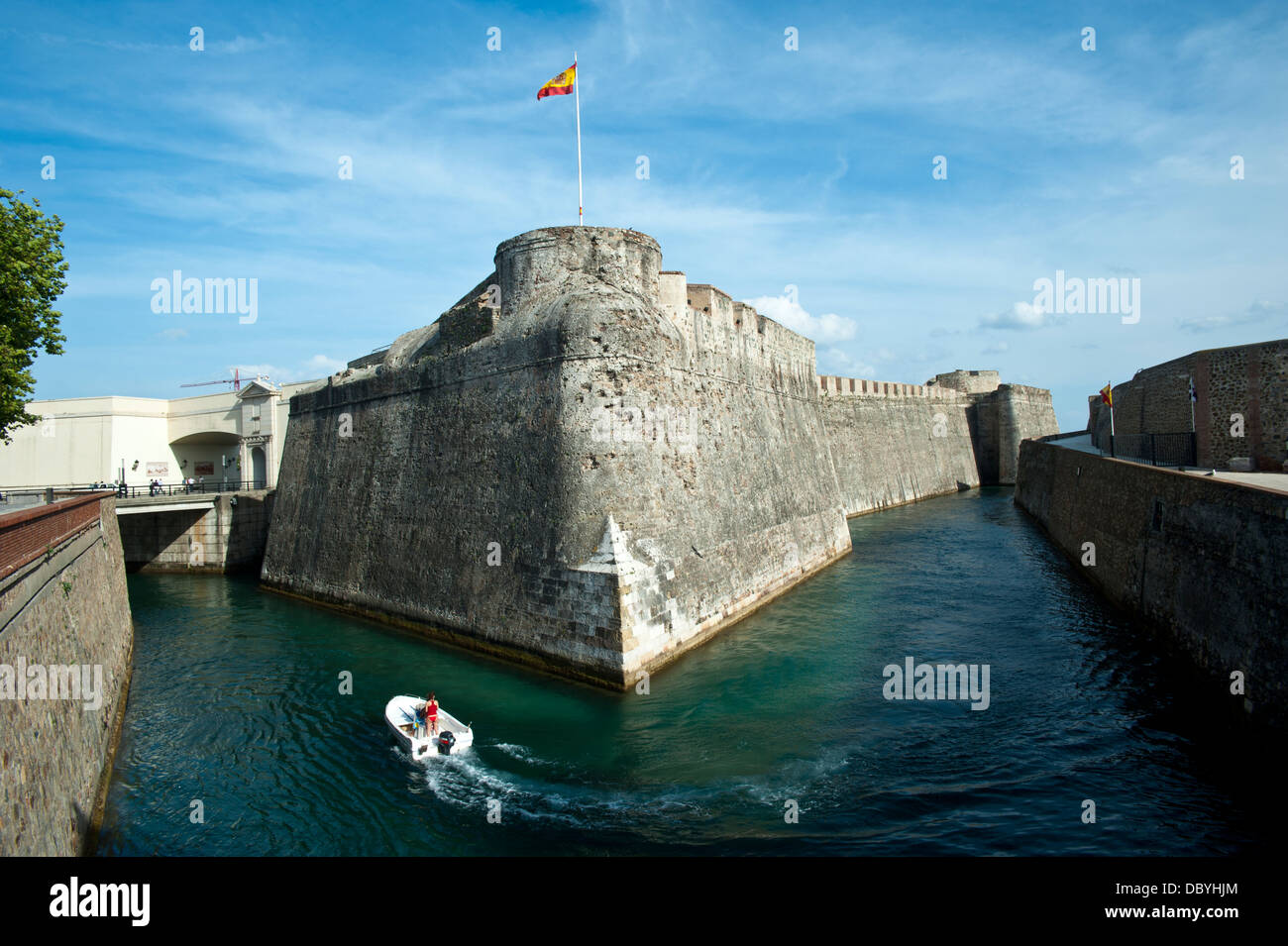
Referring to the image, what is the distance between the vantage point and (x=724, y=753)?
1119 centimetres

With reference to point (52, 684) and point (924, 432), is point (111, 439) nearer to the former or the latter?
point (52, 684)

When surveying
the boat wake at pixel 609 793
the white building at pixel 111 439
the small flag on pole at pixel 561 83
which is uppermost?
the small flag on pole at pixel 561 83

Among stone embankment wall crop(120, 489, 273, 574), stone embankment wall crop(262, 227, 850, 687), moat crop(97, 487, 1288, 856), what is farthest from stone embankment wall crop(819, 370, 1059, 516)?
stone embankment wall crop(120, 489, 273, 574)

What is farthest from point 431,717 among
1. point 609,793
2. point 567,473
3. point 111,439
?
point 111,439

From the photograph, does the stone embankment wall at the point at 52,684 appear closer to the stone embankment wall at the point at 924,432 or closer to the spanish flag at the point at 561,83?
the spanish flag at the point at 561,83

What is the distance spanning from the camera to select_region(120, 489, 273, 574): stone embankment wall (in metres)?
30.6

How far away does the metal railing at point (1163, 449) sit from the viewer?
69.5ft

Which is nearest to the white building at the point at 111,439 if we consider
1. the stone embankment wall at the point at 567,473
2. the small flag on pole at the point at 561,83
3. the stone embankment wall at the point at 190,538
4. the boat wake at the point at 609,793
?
the stone embankment wall at the point at 190,538

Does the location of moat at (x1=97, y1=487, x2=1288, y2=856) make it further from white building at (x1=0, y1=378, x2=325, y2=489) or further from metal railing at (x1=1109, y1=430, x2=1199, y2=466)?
white building at (x1=0, y1=378, x2=325, y2=489)

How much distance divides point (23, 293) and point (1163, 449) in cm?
3634

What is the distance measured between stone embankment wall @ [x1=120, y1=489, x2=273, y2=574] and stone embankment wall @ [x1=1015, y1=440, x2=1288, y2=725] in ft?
109

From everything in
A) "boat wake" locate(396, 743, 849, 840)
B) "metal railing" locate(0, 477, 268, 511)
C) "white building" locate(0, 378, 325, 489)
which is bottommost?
"boat wake" locate(396, 743, 849, 840)

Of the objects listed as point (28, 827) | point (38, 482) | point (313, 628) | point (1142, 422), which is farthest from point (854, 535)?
point (38, 482)

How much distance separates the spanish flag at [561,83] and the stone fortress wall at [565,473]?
3.39m
